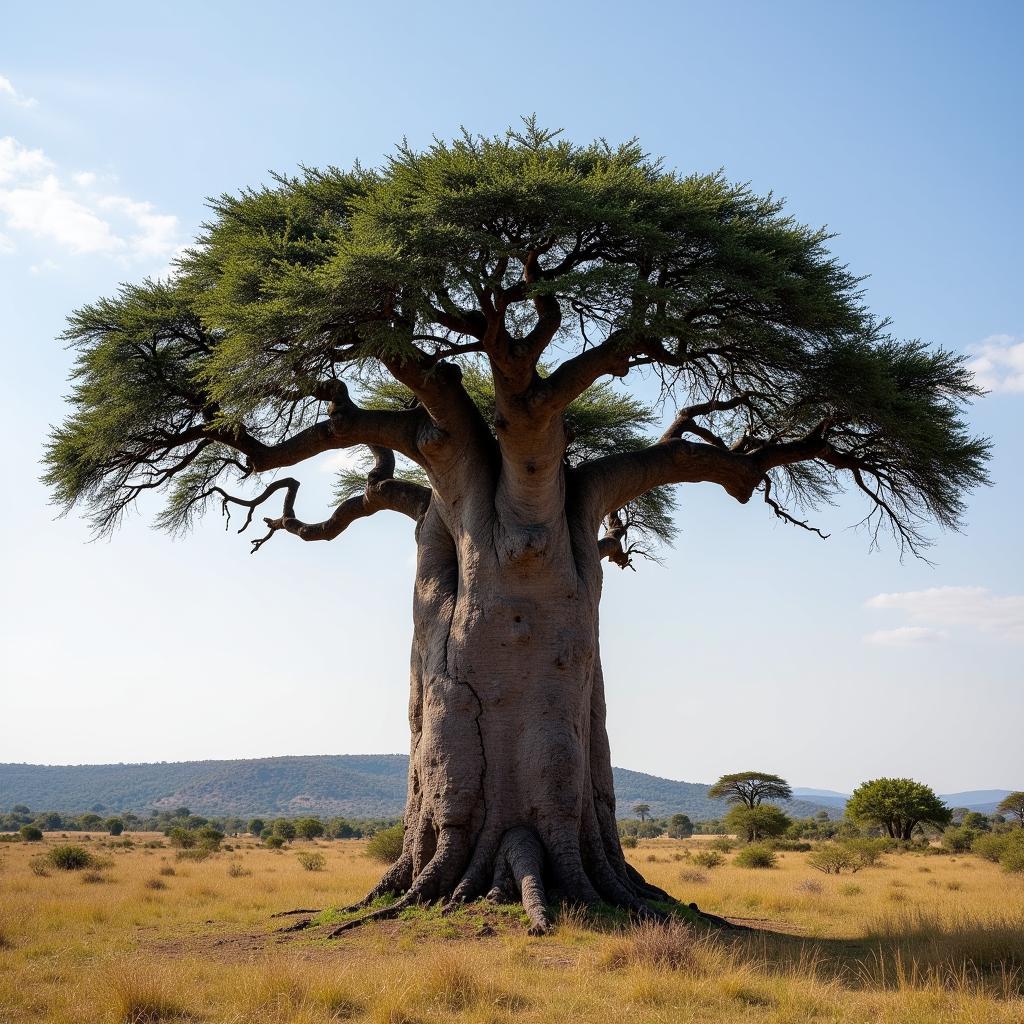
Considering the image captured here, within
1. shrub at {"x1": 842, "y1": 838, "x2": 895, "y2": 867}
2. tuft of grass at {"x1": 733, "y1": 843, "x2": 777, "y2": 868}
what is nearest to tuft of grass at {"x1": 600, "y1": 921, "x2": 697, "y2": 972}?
tuft of grass at {"x1": 733, "y1": 843, "x2": 777, "y2": 868}

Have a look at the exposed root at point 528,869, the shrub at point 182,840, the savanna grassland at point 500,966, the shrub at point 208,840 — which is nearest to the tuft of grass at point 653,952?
the savanna grassland at point 500,966

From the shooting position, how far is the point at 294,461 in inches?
456

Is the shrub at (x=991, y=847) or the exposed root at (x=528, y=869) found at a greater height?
the exposed root at (x=528, y=869)

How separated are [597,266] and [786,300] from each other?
1.89 m

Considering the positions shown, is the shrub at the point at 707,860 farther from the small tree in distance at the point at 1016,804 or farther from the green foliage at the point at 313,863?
the small tree in distance at the point at 1016,804

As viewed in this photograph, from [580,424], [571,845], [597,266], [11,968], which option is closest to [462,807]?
[571,845]

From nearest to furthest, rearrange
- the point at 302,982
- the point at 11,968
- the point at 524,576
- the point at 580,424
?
the point at 302,982
the point at 11,968
the point at 524,576
the point at 580,424

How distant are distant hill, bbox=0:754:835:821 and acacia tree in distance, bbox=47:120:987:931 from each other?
95.2 metres

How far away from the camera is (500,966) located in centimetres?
698

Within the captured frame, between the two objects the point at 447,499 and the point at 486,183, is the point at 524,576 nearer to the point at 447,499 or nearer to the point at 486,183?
the point at 447,499

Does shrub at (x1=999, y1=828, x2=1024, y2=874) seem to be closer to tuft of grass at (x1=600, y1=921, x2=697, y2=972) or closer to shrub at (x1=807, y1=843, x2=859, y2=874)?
shrub at (x1=807, y1=843, x2=859, y2=874)

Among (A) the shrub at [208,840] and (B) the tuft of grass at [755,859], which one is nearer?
(B) the tuft of grass at [755,859]

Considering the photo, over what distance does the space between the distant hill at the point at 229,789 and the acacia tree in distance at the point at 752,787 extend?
2589 inches

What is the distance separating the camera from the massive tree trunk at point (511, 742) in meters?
9.41
